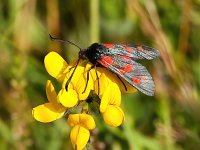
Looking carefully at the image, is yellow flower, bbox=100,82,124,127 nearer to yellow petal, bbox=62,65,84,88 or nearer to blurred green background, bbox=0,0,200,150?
yellow petal, bbox=62,65,84,88

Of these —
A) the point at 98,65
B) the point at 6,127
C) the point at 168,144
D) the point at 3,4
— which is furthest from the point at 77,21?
the point at 98,65

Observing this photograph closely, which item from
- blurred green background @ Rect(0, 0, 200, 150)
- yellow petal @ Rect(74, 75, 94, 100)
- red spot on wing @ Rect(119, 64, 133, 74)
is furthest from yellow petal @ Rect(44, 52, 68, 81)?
blurred green background @ Rect(0, 0, 200, 150)

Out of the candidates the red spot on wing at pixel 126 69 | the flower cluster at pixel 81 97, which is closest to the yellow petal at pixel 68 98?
the flower cluster at pixel 81 97

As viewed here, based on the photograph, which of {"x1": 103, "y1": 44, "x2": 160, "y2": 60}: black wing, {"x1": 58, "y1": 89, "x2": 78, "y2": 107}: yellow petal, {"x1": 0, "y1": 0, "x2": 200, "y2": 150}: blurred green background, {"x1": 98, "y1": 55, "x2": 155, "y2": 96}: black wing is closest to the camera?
{"x1": 58, "y1": 89, "x2": 78, "y2": 107}: yellow petal

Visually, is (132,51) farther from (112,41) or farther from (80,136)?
(112,41)

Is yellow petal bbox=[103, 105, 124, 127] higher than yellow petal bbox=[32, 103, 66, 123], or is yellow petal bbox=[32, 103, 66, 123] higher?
yellow petal bbox=[103, 105, 124, 127]

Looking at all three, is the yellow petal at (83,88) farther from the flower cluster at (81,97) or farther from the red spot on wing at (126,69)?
the red spot on wing at (126,69)
